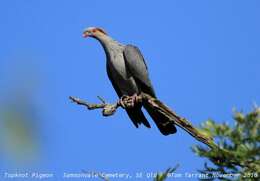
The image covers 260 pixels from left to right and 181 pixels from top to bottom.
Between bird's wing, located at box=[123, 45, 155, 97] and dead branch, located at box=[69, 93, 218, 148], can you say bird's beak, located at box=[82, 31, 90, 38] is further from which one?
dead branch, located at box=[69, 93, 218, 148]

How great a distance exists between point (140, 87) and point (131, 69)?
0.39 m

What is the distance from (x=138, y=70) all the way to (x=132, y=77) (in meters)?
0.18

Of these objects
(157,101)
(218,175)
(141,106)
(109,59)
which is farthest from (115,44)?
(218,175)

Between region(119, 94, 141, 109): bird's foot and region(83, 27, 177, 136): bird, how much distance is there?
0.14 m

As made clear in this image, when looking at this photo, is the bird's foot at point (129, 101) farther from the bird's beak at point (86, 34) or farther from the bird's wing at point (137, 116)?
the bird's beak at point (86, 34)

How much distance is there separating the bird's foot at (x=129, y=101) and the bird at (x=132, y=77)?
14 cm

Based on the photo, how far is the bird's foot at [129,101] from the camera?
11.2 m

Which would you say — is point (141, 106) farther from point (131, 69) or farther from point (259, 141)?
point (259, 141)

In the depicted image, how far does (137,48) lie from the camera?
39.5 ft

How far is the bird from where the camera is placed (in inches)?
454

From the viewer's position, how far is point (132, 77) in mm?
11758

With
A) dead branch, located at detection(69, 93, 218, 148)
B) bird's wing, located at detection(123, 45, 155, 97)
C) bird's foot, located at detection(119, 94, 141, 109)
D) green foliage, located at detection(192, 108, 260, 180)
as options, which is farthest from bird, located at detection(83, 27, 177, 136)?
green foliage, located at detection(192, 108, 260, 180)

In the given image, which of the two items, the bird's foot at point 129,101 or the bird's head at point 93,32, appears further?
the bird's head at point 93,32

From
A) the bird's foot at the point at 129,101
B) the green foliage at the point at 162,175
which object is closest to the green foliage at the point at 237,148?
the green foliage at the point at 162,175
